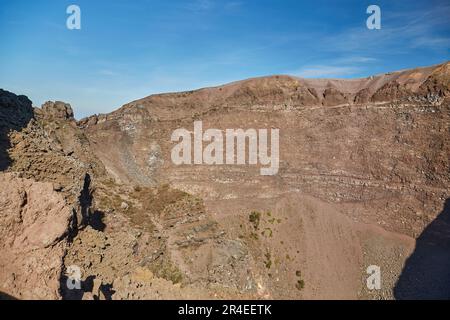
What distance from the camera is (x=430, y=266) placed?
942 inches

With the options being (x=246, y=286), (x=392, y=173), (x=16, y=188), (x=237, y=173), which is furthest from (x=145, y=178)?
(x=392, y=173)

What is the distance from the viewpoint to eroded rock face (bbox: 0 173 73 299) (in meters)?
12.6

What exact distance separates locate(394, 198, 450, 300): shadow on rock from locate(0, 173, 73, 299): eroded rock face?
20343 mm

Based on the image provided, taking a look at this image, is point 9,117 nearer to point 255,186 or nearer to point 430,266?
point 255,186

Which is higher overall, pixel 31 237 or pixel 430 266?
pixel 31 237

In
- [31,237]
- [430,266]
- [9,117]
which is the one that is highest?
[9,117]

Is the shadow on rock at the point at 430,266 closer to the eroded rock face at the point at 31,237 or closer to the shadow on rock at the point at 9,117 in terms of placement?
the eroded rock face at the point at 31,237

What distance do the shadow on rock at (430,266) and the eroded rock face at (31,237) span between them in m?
20.3

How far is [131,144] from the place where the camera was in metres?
33.2

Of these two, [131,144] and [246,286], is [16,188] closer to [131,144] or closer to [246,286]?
[246,286]

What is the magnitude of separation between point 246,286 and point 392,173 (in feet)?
46.8

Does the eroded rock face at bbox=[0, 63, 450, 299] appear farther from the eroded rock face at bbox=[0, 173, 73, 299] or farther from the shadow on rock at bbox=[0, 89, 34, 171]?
the eroded rock face at bbox=[0, 173, 73, 299]

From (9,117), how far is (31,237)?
7601 millimetres

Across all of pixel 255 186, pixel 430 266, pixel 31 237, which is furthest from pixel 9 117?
pixel 430 266
